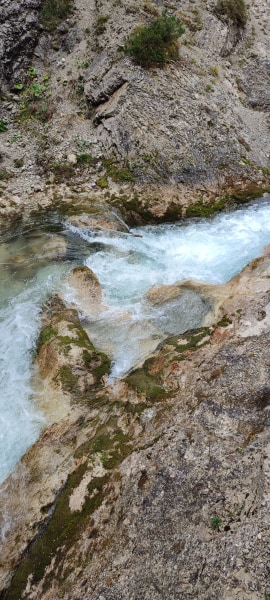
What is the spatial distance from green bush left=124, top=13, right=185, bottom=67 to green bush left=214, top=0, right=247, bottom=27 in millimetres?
5926

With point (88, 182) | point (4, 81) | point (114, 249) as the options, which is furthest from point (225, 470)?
point (4, 81)

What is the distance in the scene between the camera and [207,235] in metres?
15.6

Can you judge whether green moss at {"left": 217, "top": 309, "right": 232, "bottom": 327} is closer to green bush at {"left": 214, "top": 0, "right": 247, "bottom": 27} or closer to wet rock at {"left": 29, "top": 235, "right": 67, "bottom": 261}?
wet rock at {"left": 29, "top": 235, "right": 67, "bottom": 261}

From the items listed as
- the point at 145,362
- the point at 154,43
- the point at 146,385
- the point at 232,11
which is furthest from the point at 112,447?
the point at 232,11

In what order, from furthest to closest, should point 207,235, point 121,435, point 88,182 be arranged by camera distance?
point 88,182 < point 207,235 < point 121,435

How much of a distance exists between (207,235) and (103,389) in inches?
352

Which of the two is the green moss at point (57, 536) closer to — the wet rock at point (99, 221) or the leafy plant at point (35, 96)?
the wet rock at point (99, 221)

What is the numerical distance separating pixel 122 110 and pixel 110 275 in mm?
8571

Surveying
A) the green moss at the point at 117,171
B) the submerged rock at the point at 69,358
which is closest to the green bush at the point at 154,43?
the green moss at the point at 117,171

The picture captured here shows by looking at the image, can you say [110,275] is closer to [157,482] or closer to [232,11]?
[157,482]

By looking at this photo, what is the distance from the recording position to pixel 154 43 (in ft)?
57.7

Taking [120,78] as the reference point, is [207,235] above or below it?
below

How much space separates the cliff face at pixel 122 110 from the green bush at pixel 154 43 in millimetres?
476

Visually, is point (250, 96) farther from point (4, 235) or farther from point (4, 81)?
point (4, 235)
